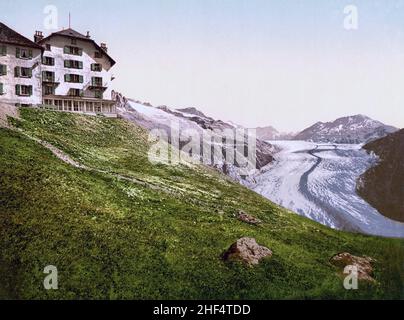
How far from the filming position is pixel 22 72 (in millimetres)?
40500

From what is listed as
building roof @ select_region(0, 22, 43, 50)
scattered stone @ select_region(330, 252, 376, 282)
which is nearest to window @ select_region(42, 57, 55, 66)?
building roof @ select_region(0, 22, 43, 50)

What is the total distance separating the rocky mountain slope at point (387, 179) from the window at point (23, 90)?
117 feet

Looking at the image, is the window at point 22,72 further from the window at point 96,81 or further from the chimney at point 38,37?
the window at point 96,81

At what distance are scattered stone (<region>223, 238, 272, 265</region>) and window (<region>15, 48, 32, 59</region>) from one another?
29.0 meters

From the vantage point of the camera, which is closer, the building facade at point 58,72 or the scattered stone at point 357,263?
the scattered stone at point 357,263

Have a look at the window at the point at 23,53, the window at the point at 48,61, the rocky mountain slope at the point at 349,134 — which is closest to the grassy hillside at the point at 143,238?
the window at the point at 23,53

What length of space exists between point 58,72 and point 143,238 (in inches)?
987

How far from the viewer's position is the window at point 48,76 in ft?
139

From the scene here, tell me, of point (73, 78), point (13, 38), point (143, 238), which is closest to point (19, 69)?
point (13, 38)

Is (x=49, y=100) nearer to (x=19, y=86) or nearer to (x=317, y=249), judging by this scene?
(x=19, y=86)

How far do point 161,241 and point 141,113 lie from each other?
30.0m

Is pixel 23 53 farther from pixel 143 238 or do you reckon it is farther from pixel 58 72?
pixel 143 238

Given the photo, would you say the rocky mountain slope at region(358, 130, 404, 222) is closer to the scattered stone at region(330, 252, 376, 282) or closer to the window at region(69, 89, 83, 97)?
the scattered stone at region(330, 252, 376, 282)

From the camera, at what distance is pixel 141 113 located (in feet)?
173
